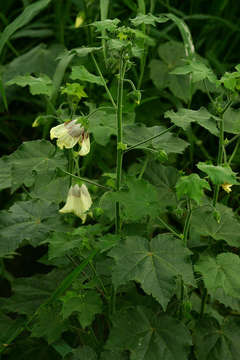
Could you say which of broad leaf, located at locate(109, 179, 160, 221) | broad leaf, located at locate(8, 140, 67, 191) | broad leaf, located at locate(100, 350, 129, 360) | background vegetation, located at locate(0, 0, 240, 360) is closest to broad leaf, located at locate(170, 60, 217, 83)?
background vegetation, located at locate(0, 0, 240, 360)

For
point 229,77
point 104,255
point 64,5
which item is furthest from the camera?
point 64,5

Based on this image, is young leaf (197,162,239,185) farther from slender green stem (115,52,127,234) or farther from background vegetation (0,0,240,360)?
slender green stem (115,52,127,234)

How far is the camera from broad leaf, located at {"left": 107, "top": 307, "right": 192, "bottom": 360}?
1.49 metres

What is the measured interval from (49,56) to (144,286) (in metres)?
1.70

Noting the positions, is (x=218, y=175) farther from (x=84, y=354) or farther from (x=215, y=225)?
(x=84, y=354)

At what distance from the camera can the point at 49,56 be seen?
271 centimetres

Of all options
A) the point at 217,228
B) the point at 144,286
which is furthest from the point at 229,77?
the point at 144,286

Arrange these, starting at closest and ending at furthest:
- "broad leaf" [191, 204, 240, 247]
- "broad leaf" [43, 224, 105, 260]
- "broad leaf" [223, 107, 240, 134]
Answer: "broad leaf" [43, 224, 105, 260] → "broad leaf" [191, 204, 240, 247] → "broad leaf" [223, 107, 240, 134]

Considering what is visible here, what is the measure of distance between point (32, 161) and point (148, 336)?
64cm

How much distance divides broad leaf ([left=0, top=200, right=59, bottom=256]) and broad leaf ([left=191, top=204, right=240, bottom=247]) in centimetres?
46

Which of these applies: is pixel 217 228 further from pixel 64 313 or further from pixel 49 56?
pixel 49 56

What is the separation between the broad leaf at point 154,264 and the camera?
1.35 m

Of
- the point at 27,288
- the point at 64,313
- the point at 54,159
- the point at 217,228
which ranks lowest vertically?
the point at 27,288

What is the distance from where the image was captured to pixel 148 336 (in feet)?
5.05
